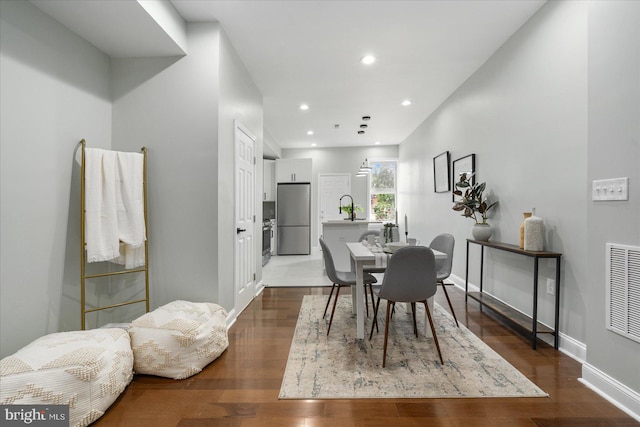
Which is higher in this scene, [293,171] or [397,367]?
[293,171]

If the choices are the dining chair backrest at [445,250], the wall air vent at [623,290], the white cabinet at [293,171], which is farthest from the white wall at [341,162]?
the wall air vent at [623,290]

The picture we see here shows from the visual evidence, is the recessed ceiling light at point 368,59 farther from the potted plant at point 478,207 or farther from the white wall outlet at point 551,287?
the white wall outlet at point 551,287

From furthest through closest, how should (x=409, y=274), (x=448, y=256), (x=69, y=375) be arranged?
(x=448, y=256) → (x=409, y=274) → (x=69, y=375)

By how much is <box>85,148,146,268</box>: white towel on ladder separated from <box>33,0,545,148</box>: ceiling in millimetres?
1067

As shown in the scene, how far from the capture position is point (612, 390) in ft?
5.43

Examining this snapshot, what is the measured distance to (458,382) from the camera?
185 cm

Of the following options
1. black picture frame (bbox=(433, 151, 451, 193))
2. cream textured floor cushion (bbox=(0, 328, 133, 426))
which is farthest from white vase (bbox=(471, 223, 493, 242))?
cream textured floor cushion (bbox=(0, 328, 133, 426))

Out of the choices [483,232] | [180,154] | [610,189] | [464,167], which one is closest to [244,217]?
[180,154]

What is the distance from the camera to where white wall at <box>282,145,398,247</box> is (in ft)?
25.7

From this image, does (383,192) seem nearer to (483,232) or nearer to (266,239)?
(266,239)

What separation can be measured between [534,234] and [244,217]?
2.84m

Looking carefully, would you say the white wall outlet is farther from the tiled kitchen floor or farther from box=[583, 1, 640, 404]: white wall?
the tiled kitchen floor

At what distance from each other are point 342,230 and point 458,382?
3293mm

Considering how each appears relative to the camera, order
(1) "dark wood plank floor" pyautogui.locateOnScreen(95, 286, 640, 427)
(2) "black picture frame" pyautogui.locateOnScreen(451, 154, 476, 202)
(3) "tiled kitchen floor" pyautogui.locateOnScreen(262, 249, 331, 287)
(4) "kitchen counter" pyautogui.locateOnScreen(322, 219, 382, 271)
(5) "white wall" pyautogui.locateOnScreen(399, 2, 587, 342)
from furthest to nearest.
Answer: (4) "kitchen counter" pyautogui.locateOnScreen(322, 219, 382, 271) → (3) "tiled kitchen floor" pyautogui.locateOnScreen(262, 249, 331, 287) → (2) "black picture frame" pyautogui.locateOnScreen(451, 154, 476, 202) → (5) "white wall" pyautogui.locateOnScreen(399, 2, 587, 342) → (1) "dark wood plank floor" pyautogui.locateOnScreen(95, 286, 640, 427)
